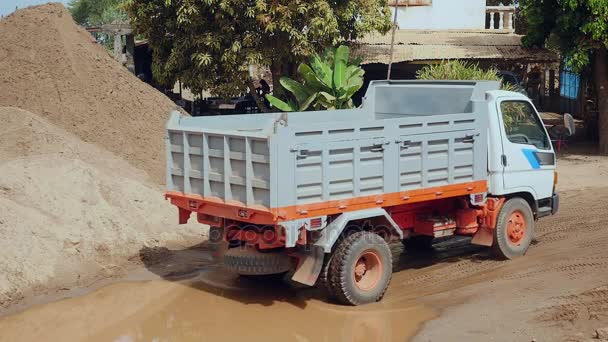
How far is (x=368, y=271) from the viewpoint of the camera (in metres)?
9.19

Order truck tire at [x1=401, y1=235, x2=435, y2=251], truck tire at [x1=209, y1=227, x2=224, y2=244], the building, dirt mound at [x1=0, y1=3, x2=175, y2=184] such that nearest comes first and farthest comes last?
truck tire at [x1=209, y1=227, x2=224, y2=244], truck tire at [x1=401, y1=235, x2=435, y2=251], dirt mound at [x1=0, y1=3, x2=175, y2=184], the building

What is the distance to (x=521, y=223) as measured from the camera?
1083 cm

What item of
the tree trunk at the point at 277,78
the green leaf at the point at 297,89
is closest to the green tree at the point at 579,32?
the green leaf at the point at 297,89

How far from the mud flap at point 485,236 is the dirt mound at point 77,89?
256 inches

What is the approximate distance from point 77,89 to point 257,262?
30.8 ft

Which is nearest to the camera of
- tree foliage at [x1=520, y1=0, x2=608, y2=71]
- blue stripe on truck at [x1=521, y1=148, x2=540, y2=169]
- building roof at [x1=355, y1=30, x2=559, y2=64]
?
blue stripe on truck at [x1=521, y1=148, x2=540, y2=169]

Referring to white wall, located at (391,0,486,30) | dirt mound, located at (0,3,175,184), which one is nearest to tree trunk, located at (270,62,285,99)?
dirt mound, located at (0,3,175,184)

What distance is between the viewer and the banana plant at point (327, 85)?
57.4 feet

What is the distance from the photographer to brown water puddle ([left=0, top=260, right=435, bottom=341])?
27.2ft

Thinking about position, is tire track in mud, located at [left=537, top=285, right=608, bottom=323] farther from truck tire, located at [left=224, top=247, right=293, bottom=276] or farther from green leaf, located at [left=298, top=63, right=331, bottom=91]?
green leaf, located at [left=298, top=63, right=331, bottom=91]

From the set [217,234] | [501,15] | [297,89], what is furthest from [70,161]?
[501,15]

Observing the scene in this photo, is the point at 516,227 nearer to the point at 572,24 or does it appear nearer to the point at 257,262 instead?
the point at 257,262

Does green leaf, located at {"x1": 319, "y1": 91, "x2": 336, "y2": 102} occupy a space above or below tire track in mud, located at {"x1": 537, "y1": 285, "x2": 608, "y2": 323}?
above

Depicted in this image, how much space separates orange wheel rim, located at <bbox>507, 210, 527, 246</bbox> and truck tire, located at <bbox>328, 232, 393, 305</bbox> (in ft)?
7.41
